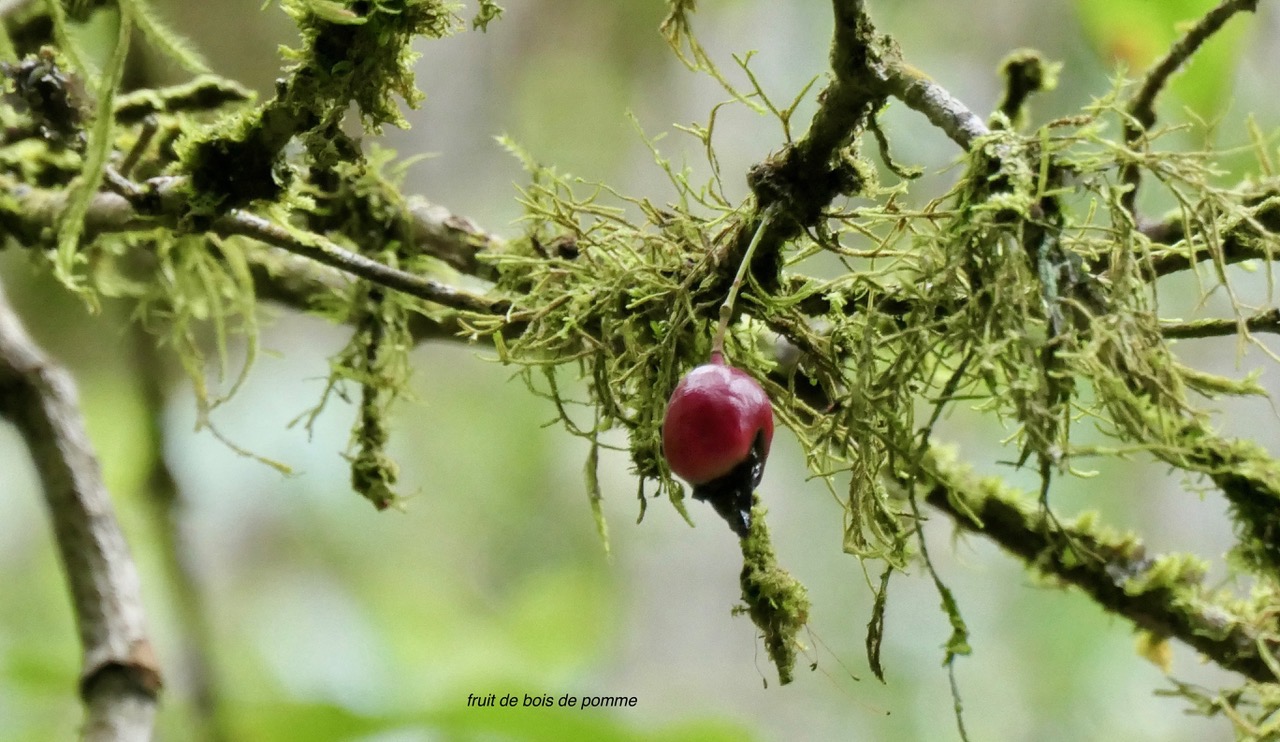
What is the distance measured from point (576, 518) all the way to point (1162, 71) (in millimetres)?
1850

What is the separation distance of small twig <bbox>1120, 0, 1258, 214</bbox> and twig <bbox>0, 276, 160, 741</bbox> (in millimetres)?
739

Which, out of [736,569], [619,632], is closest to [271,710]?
[619,632]

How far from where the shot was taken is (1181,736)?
222 cm

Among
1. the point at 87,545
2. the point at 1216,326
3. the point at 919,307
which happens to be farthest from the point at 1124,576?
the point at 87,545

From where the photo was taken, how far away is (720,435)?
410mm

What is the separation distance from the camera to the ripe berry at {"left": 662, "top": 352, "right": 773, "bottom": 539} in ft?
1.35

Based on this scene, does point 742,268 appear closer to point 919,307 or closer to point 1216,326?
point 919,307

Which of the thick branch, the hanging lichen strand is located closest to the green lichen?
the hanging lichen strand

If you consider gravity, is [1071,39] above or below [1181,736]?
above

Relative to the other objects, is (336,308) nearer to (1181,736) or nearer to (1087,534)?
(1087,534)

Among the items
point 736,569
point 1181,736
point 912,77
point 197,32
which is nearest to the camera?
point 912,77

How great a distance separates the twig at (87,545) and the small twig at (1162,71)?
2.43ft

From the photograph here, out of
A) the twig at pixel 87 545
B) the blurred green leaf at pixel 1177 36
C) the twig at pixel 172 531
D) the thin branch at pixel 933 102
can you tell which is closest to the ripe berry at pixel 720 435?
the thin branch at pixel 933 102

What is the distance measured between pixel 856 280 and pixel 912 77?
0.41ft
